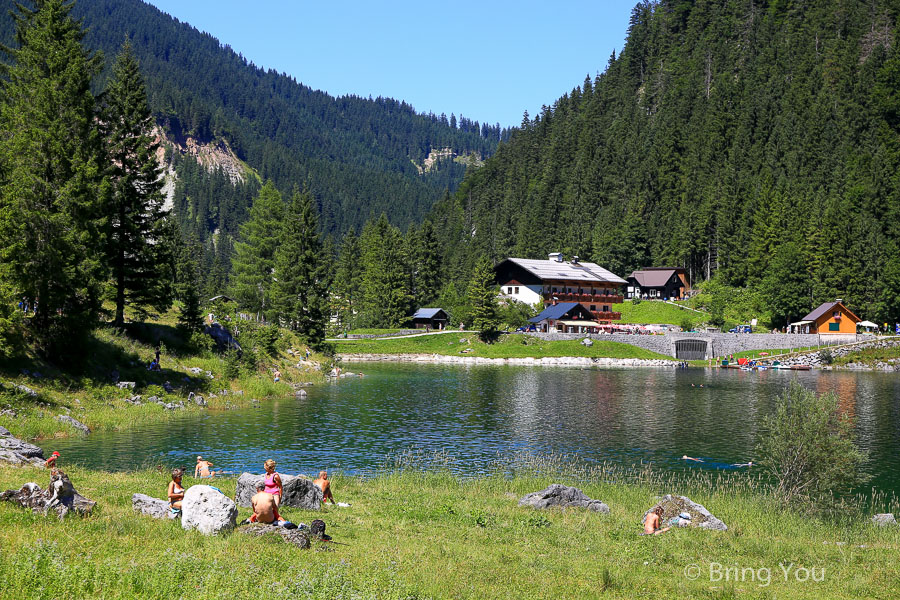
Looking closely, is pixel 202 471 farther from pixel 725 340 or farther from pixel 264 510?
pixel 725 340

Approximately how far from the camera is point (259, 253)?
8888cm

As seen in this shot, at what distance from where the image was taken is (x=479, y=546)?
53.4 ft

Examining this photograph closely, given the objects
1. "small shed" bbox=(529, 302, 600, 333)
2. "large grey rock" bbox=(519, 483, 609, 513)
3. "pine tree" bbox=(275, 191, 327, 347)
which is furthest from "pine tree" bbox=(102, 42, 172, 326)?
"small shed" bbox=(529, 302, 600, 333)

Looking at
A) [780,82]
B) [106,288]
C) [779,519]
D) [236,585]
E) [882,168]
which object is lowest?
[779,519]

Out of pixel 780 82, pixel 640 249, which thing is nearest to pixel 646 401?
pixel 640 249

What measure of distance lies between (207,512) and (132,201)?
37.5m

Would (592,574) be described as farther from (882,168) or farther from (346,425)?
(882,168)

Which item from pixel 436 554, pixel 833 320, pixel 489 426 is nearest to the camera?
pixel 436 554

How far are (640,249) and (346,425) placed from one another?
113 m

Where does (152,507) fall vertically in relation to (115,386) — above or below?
below

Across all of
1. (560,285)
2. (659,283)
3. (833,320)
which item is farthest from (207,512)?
(659,283)

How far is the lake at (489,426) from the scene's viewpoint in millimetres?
32062

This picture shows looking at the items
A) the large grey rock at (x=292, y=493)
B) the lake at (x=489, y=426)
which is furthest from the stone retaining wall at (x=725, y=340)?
the large grey rock at (x=292, y=493)

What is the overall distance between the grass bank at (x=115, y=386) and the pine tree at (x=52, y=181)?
8.13 ft
